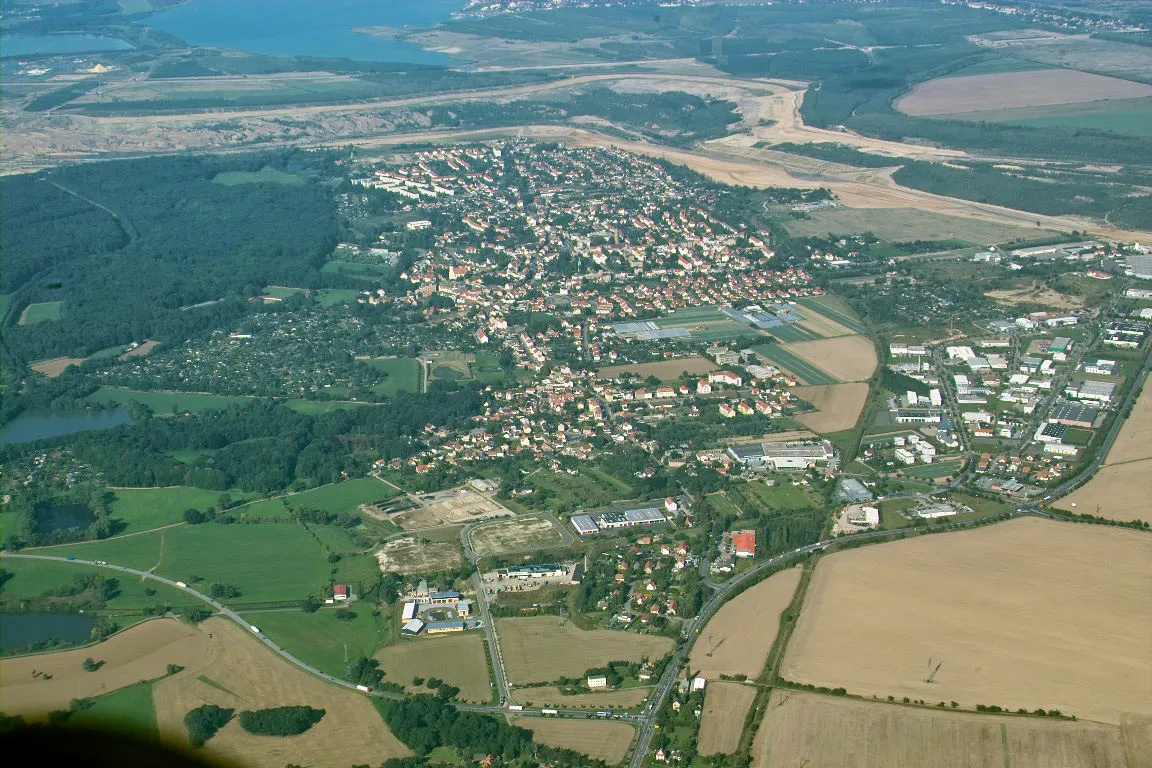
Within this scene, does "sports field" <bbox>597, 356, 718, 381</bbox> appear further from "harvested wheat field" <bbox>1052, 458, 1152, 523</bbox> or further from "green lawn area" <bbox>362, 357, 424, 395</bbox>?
"harvested wheat field" <bbox>1052, 458, 1152, 523</bbox>

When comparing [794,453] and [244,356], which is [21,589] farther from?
[794,453]

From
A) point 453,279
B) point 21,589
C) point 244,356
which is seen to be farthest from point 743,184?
point 21,589

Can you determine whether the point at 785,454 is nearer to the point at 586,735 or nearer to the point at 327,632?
the point at 586,735

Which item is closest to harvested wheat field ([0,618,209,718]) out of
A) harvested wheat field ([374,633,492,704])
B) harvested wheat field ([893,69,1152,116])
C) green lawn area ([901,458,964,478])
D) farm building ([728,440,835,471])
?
harvested wheat field ([374,633,492,704])

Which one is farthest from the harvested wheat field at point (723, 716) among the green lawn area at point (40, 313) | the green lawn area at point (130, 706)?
the green lawn area at point (40, 313)

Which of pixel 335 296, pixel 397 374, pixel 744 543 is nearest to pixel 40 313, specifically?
pixel 335 296

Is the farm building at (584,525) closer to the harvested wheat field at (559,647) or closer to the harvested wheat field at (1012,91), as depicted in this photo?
the harvested wheat field at (559,647)

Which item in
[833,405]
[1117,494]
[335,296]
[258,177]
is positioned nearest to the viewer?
[1117,494]
